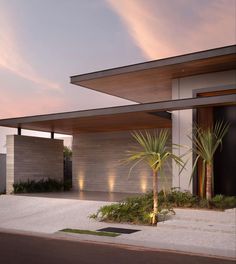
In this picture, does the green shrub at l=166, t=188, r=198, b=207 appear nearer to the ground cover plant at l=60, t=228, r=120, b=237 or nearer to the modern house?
the modern house

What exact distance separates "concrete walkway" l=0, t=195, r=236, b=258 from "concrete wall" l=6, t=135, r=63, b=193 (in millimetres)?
3602

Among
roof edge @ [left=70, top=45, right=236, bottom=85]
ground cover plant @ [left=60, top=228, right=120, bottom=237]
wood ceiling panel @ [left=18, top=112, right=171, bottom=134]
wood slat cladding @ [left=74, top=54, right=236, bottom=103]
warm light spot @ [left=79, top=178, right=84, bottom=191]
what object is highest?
roof edge @ [left=70, top=45, right=236, bottom=85]

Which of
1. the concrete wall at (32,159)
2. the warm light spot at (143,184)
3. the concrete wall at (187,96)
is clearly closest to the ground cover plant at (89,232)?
the concrete wall at (187,96)

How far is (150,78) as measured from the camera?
17188 mm

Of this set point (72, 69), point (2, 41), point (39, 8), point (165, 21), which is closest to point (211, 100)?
point (165, 21)

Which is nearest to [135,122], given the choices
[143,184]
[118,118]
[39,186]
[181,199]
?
[118,118]

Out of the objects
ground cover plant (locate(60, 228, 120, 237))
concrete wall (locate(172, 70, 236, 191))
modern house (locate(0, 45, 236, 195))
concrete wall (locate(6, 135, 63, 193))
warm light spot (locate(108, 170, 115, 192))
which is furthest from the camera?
warm light spot (locate(108, 170, 115, 192))

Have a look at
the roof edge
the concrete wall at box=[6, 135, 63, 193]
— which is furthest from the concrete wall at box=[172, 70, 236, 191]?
the concrete wall at box=[6, 135, 63, 193]

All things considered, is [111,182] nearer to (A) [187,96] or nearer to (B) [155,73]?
(B) [155,73]

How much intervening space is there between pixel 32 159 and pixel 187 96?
8.78 m

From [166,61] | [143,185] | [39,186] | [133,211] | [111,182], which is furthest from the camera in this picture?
[111,182]

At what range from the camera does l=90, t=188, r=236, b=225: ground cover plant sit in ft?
40.8


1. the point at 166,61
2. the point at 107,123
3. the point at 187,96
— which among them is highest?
the point at 166,61

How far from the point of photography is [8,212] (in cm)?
1530
